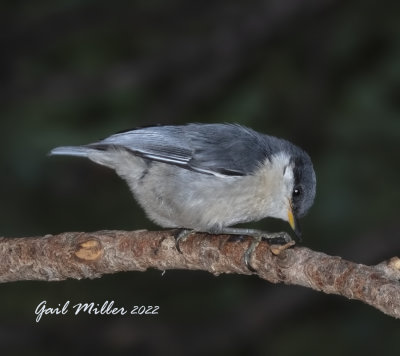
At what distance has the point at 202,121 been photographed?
19.0 ft

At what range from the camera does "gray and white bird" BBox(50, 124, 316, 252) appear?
12.5ft


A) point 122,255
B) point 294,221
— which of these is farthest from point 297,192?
point 122,255

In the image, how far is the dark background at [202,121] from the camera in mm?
5332

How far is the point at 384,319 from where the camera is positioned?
214 inches

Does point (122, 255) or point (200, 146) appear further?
point (200, 146)

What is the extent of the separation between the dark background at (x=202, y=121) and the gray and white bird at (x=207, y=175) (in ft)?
4.41

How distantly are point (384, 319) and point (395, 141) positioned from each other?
116cm

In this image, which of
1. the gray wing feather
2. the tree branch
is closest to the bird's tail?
the gray wing feather

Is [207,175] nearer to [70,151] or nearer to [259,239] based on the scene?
[70,151]


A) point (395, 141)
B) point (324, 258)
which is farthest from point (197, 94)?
point (324, 258)

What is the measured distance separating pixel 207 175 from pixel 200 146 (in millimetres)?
178

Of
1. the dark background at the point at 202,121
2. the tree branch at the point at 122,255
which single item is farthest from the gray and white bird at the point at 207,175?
the dark background at the point at 202,121

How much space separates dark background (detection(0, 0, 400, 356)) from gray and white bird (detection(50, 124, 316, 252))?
134 centimetres

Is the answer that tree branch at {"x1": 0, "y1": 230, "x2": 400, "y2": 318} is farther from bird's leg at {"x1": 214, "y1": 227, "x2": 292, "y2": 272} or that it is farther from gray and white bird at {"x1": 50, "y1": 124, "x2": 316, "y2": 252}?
gray and white bird at {"x1": 50, "y1": 124, "x2": 316, "y2": 252}
